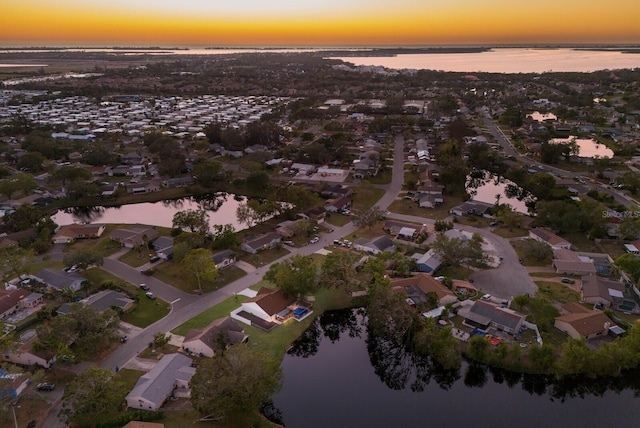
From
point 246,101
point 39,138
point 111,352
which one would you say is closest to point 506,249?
point 111,352

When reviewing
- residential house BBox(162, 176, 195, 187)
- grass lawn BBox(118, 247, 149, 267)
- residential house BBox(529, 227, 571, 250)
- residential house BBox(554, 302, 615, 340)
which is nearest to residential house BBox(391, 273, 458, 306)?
residential house BBox(554, 302, 615, 340)

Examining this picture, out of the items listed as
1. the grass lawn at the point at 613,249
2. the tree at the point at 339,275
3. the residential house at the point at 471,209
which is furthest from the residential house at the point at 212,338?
the grass lawn at the point at 613,249

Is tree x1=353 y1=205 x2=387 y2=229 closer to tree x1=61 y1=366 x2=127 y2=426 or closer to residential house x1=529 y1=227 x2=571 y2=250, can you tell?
residential house x1=529 y1=227 x2=571 y2=250

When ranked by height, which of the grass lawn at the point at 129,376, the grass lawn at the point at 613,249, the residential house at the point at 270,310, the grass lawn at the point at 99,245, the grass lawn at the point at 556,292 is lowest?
the grass lawn at the point at 99,245

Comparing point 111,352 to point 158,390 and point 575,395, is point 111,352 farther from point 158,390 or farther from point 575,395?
point 575,395

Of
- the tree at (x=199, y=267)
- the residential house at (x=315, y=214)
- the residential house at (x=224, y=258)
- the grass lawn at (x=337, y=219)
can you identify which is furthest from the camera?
the grass lawn at (x=337, y=219)

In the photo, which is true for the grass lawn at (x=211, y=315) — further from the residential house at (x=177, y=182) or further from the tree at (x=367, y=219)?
the residential house at (x=177, y=182)

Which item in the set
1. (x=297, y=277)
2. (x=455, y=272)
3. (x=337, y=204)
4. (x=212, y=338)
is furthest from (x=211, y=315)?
(x=337, y=204)
